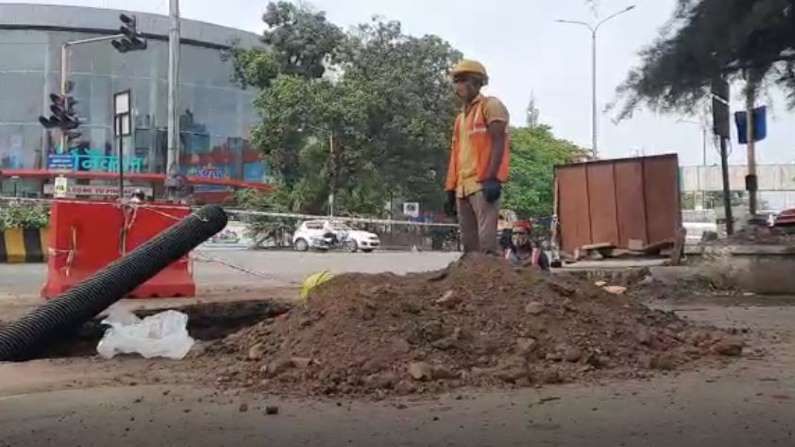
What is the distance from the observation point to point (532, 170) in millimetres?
62500

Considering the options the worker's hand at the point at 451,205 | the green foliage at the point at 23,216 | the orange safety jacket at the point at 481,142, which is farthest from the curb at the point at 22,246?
the orange safety jacket at the point at 481,142

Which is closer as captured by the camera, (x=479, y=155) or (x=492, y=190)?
(x=492, y=190)

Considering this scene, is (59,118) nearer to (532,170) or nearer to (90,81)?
(90,81)

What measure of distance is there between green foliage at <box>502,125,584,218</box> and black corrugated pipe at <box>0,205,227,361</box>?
1804 inches

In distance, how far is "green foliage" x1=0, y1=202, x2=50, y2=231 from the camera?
27566 millimetres

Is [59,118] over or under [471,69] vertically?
over

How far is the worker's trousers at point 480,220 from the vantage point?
8.92 meters

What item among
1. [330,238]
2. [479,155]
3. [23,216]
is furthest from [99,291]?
[330,238]

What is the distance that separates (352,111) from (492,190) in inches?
1377

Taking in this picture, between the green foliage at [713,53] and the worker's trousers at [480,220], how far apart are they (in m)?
3.31

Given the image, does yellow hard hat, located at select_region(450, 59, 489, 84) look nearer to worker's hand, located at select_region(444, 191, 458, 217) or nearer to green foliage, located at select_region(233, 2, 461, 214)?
worker's hand, located at select_region(444, 191, 458, 217)

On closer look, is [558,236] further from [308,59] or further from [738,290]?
[308,59]

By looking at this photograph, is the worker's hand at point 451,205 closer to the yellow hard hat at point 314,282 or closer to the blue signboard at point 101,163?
the yellow hard hat at point 314,282

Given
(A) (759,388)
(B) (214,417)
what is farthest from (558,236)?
(B) (214,417)
